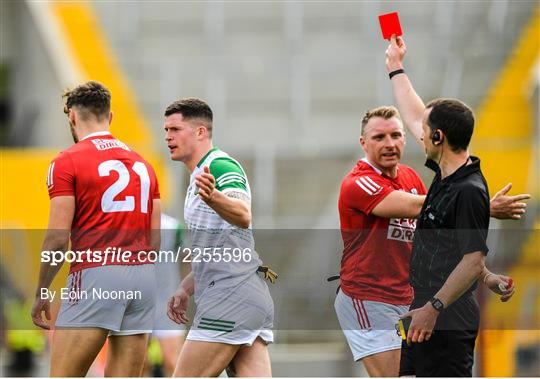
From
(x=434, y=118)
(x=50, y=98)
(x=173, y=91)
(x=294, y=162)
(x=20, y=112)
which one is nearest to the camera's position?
(x=434, y=118)

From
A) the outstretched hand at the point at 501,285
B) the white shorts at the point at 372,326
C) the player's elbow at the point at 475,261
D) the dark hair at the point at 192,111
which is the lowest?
the white shorts at the point at 372,326

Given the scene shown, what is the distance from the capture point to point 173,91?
15555 millimetres

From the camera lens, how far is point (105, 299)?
17.2 feet

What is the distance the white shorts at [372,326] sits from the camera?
5.46 metres

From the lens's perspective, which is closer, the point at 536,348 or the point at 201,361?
the point at 201,361

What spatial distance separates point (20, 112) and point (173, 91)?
3.66 m

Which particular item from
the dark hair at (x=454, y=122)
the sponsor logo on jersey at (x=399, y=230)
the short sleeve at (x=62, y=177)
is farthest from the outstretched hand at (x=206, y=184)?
the sponsor logo on jersey at (x=399, y=230)

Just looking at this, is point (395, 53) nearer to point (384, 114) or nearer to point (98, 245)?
point (384, 114)

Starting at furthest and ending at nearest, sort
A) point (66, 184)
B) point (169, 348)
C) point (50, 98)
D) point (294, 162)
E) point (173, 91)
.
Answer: point (50, 98) → point (173, 91) → point (294, 162) → point (169, 348) → point (66, 184)

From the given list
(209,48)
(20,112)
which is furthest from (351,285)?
(20,112)

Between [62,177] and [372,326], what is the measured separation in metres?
1.72

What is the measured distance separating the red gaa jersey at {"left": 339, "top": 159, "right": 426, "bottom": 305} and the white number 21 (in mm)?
1000

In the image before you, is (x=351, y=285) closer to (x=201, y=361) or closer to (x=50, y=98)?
(x=201, y=361)

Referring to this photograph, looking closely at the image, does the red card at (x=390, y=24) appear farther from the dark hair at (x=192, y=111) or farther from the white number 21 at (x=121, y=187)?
the white number 21 at (x=121, y=187)
